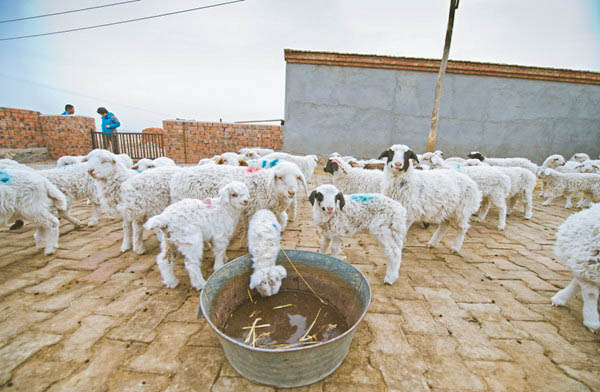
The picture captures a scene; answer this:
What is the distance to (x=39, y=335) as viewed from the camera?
7.80 feet

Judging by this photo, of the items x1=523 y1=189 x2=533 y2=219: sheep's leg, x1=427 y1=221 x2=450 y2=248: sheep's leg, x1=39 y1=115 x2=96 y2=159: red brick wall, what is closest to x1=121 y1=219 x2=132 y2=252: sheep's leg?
x1=427 y1=221 x2=450 y2=248: sheep's leg

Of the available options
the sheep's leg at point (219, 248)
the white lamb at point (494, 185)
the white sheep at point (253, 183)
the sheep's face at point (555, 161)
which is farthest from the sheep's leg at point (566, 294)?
the sheep's face at point (555, 161)

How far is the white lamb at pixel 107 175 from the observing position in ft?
13.4

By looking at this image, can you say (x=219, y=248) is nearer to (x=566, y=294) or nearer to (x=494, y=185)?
(x=566, y=294)

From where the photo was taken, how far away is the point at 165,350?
89.3 inches

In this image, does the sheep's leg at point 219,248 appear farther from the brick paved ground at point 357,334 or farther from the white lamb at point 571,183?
the white lamb at point 571,183

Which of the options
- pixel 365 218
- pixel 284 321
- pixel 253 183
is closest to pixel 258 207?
pixel 253 183

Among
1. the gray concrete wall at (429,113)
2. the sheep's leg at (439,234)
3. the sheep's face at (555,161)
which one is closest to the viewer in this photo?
the sheep's leg at (439,234)

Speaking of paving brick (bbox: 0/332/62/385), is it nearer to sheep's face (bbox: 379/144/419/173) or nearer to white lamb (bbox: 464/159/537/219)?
sheep's face (bbox: 379/144/419/173)

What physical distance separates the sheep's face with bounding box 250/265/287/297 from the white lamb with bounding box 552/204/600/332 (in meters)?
3.19

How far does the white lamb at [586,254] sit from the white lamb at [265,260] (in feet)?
10.5

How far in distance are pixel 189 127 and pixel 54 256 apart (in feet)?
31.9

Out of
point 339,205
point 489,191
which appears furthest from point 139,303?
point 489,191

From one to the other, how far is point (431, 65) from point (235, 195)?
13453 millimetres
